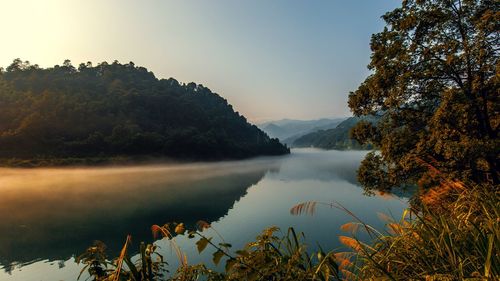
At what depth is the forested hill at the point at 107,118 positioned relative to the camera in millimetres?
96312

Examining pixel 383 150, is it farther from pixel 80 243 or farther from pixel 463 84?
pixel 80 243

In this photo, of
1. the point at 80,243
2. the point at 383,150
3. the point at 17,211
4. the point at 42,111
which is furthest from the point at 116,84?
the point at 383,150

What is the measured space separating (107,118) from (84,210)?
84.8 m

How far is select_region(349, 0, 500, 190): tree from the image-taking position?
45.5 ft

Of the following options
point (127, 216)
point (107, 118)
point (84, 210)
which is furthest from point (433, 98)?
point (107, 118)

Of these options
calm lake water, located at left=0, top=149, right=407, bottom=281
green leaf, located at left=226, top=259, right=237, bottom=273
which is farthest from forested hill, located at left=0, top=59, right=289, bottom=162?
green leaf, located at left=226, top=259, right=237, bottom=273

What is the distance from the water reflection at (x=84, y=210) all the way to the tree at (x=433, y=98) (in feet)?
72.6

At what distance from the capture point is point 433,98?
1658 centimetres

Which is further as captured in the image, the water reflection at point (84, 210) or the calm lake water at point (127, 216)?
the water reflection at point (84, 210)

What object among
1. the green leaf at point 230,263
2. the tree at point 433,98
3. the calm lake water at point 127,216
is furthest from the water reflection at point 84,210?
the green leaf at point 230,263

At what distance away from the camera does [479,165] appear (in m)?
15.3

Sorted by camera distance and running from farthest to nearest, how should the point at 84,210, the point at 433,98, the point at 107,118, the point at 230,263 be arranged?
the point at 107,118, the point at 84,210, the point at 433,98, the point at 230,263

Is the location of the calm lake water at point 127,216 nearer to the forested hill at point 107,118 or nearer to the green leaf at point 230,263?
the green leaf at point 230,263

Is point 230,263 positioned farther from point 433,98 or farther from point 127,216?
point 127,216
